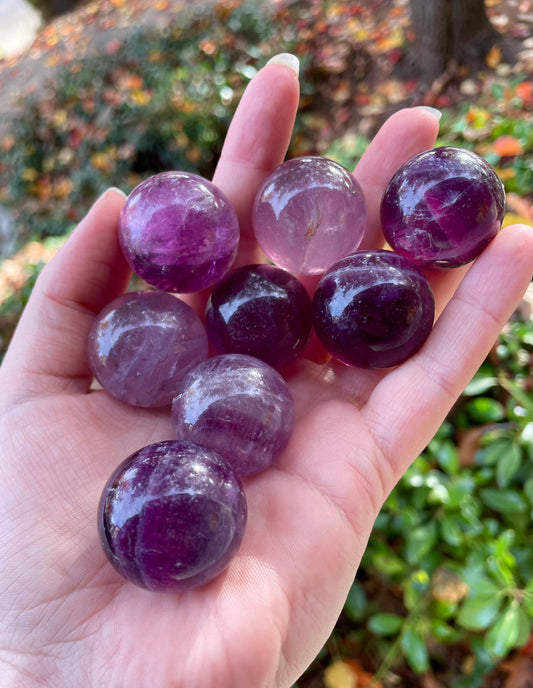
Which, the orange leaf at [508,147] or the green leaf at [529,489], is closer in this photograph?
the green leaf at [529,489]

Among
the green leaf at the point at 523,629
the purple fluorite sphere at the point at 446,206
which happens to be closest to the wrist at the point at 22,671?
the green leaf at the point at 523,629

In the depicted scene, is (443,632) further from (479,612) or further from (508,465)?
(508,465)

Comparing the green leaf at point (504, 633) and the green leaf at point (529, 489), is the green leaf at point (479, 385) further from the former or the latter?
the green leaf at point (504, 633)

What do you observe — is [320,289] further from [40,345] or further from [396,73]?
[396,73]

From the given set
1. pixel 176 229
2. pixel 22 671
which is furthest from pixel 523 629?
pixel 176 229

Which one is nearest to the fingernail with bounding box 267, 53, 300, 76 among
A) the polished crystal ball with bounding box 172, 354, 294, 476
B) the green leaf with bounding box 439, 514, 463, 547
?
the polished crystal ball with bounding box 172, 354, 294, 476

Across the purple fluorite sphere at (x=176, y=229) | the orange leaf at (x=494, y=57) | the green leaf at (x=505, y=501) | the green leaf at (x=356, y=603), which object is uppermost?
the purple fluorite sphere at (x=176, y=229)
